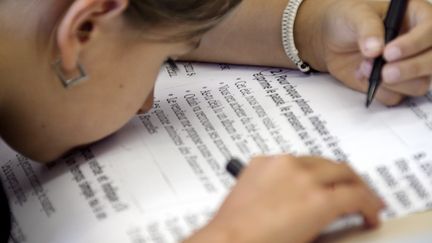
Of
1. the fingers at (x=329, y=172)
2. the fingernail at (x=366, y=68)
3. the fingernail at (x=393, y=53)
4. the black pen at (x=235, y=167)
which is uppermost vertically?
the fingernail at (x=393, y=53)

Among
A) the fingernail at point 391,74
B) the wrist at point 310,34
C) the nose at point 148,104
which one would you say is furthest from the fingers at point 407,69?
the nose at point 148,104

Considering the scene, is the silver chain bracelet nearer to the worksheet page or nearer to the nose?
the worksheet page

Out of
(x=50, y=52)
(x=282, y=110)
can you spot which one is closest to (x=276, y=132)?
(x=282, y=110)

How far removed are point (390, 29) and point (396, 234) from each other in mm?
253

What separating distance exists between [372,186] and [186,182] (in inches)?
7.1

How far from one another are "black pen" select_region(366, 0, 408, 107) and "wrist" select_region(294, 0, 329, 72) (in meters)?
0.10

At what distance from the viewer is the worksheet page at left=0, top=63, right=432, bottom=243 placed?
0.60 m

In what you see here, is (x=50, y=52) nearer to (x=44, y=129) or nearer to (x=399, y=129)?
(x=44, y=129)

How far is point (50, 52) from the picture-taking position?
1.93 feet

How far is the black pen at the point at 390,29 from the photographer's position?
70 centimetres

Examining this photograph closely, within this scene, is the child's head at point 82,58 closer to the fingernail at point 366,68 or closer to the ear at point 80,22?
the ear at point 80,22

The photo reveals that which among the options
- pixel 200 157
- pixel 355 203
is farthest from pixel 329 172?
pixel 200 157

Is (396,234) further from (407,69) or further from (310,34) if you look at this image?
(310,34)

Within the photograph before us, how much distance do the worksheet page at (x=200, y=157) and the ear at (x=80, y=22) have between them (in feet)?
0.46
